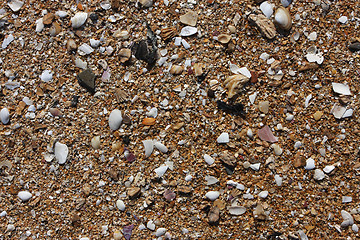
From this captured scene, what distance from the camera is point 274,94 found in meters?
1.50

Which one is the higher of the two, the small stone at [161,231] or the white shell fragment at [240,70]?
the white shell fragment at [240,70]

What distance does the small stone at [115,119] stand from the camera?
1.49 meters

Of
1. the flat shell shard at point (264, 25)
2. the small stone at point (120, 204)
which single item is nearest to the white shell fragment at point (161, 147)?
the small stone at point (120, 204)

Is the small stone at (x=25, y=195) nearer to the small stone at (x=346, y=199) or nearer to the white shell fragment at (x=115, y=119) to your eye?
the white shell fragment at (x=115, y=119)

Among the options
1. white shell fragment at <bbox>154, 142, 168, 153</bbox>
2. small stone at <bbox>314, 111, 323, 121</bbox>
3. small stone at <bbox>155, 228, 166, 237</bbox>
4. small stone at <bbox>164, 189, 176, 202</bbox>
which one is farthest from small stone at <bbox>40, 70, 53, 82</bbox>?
small stone at <bbox>314, 111, 323, 121</bbox>

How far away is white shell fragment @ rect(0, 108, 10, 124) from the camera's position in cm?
156

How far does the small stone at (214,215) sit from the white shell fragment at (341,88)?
2.75 ft

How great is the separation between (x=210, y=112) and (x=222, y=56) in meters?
0.29

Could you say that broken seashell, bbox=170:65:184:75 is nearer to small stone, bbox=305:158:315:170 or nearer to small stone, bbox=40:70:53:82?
small stone, bbox=40:70:53:82

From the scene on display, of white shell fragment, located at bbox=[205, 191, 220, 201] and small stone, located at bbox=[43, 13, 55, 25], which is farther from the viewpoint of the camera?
small stone, located at bbox=[43, 13, 55, 25]

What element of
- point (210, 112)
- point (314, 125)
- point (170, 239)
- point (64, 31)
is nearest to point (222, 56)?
point (210, 112)

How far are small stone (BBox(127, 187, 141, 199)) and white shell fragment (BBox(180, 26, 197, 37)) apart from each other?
2.67 ft

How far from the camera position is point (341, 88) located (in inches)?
58.1

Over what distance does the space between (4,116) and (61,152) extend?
14.7 inches
